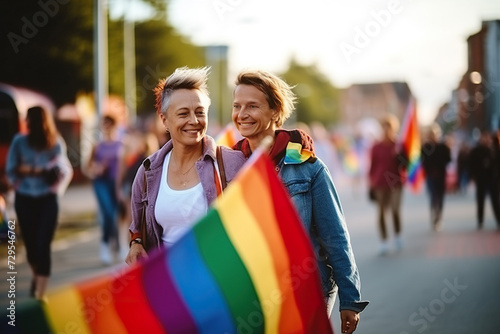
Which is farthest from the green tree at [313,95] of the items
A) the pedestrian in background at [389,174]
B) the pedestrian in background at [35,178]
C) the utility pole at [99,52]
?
the pedestrian in background at [35,178]

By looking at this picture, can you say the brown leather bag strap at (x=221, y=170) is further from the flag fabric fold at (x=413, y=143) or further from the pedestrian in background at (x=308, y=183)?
the flag fabric fold at (x=413, y=143)

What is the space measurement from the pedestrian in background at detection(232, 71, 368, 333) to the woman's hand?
697 mm

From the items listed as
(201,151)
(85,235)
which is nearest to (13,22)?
(85,235)

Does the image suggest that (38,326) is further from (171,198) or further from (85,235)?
(85,235)

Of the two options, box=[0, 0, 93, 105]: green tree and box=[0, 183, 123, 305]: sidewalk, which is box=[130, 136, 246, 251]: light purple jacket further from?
box=[0, 0, 93, 105]: green tree

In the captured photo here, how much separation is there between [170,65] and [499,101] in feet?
90.1

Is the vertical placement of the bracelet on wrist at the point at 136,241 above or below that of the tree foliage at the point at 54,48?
below

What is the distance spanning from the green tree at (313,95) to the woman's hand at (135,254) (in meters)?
89.0

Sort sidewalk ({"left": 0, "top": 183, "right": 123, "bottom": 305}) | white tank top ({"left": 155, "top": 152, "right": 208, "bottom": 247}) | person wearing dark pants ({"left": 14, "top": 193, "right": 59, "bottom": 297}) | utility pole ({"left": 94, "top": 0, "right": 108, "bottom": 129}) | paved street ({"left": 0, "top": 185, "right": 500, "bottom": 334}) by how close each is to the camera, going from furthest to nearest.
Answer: utility pole ({"left": 94, "top": 0, "right": 108, "bottom": 129})
sidewalk ({"left": 0, "top": 183, "right": 123, "bottom": 305})
person wearing dark pants ({"left": 14, "top": 193, "right": 59, "bottom": 297})
paved street ({"left": 0, "top": 185, "right": 500, "bottom": 334})
white tank top ({"left": 155, "top": 152, "right": 208, "bottom": 247})

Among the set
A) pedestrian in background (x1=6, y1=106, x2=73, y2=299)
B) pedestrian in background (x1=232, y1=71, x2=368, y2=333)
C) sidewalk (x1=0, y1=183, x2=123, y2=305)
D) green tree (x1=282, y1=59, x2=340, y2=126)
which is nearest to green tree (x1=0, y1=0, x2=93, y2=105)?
sidewalk (x1=0, y1=183, x2=123, y2=305)

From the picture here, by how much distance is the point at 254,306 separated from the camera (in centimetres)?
301

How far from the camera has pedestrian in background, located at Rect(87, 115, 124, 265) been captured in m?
10.8

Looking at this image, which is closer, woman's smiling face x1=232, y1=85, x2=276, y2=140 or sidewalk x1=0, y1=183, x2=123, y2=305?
woman's smiling face x1=232, y1=85, x2=276, y2=140

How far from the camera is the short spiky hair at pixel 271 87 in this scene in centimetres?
370
